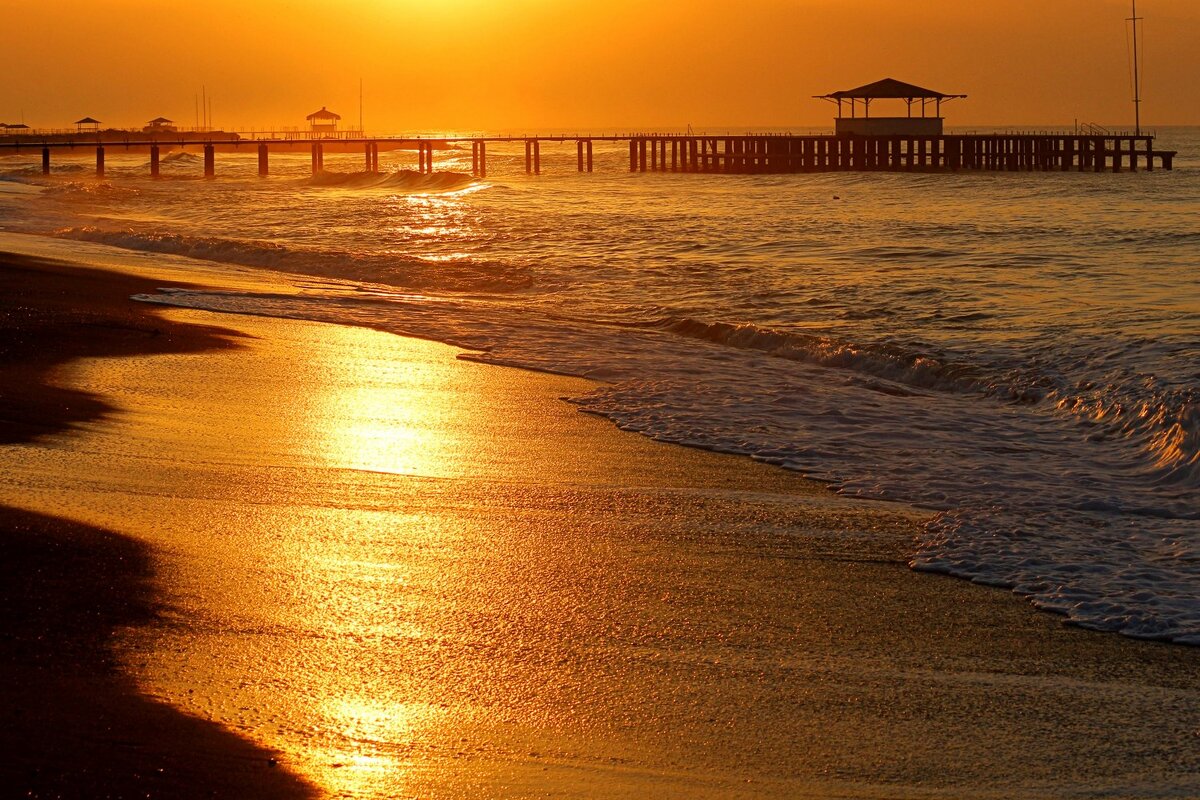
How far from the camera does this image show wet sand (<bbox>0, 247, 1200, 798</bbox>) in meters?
3.38

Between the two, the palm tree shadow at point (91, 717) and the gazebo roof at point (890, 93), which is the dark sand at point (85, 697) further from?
the gazebo roof at point (890, 93)

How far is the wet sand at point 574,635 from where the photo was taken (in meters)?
3.38

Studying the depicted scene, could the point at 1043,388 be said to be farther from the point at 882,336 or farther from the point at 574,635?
the point at 574,635

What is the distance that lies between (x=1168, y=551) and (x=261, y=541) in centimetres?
407

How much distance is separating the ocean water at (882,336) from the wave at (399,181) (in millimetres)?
32766

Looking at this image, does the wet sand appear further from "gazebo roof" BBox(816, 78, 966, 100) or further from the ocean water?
"gazebo roof" BBox(816, 78, 966, 100)

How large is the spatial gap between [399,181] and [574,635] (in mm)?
70758

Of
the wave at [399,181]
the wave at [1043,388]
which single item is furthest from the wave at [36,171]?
the wave at [1043,388]

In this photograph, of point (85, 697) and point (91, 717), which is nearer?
point (91, 717)

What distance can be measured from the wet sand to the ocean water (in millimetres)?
606

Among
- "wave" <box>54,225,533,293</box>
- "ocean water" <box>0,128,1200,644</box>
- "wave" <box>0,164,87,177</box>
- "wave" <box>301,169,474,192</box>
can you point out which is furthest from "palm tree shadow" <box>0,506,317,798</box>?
"wave" <box>0,164,87,177</box>

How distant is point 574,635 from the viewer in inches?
169

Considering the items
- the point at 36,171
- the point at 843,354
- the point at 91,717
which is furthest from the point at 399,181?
the point at 91,717

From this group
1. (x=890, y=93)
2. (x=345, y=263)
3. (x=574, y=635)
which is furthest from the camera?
(x=890, y=93)
